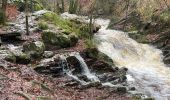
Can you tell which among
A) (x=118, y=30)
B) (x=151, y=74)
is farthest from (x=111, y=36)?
(x=151, y=74)

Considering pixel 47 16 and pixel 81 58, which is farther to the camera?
pixel 47 16

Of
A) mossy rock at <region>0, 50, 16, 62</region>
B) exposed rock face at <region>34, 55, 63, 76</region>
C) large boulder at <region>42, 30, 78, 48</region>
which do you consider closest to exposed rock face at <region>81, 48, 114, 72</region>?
large boulder at <region>42, 30, 78, 48</region>

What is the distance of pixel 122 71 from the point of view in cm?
2320

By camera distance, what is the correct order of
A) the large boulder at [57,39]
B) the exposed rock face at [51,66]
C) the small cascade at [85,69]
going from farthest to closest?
the large boulder at [57,39], the small cascade at [85,69], the exposed rock face at [51,66]

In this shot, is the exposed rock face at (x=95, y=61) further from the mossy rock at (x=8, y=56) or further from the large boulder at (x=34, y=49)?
the mossy rock at (x=8, y=56)

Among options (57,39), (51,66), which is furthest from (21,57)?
(57,39)

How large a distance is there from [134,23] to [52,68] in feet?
83.0

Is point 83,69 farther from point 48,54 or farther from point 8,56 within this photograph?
point 8,56

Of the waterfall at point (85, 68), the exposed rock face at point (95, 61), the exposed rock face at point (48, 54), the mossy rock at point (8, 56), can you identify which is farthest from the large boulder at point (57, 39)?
the mossy rock at point (8, 56)

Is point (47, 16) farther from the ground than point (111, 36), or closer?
farther from the ground

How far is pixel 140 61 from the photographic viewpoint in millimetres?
29625

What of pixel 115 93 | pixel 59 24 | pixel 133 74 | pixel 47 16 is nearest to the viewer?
pixel 115 93

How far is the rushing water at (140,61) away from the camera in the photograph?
21503 millimetres

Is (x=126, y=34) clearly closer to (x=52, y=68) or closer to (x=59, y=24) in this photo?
(x=59, y=24)
